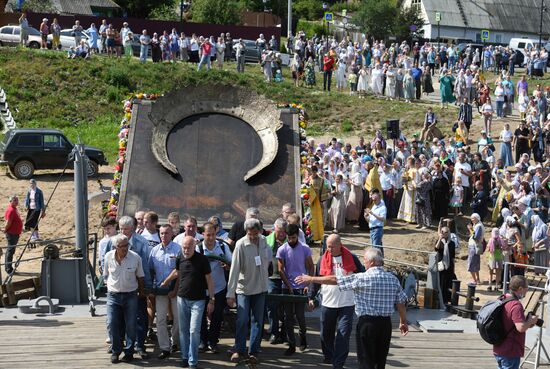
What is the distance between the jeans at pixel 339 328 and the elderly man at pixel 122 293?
7.48ft

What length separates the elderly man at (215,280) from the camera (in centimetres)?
1339

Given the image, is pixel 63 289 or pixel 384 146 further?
pixel 384 146

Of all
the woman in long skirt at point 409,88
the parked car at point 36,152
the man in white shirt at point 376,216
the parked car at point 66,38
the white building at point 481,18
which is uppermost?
the white building at point 481,18

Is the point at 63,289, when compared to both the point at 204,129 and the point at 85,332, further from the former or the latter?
the point at 204,129

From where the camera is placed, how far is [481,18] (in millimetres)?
76375

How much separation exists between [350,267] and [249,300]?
4.37ft

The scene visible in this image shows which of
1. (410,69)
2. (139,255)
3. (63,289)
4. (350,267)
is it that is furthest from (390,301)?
(410,69)

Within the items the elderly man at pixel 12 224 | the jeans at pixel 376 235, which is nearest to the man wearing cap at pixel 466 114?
the jeans at pixel 376 235

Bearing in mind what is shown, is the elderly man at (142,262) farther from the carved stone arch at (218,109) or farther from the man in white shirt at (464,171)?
the man in white shirt at (464,171)

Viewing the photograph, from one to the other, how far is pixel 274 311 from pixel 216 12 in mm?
52739

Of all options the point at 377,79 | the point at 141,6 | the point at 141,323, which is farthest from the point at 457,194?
the point at 141,6

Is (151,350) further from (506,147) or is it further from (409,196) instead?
(506,147)

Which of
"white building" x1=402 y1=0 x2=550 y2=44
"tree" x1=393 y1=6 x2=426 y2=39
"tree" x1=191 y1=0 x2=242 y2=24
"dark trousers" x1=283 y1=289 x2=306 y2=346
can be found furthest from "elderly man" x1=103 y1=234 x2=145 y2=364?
"white building" x1=402 y1=0 x2=550 y2=44

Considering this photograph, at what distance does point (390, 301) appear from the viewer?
456 inches
